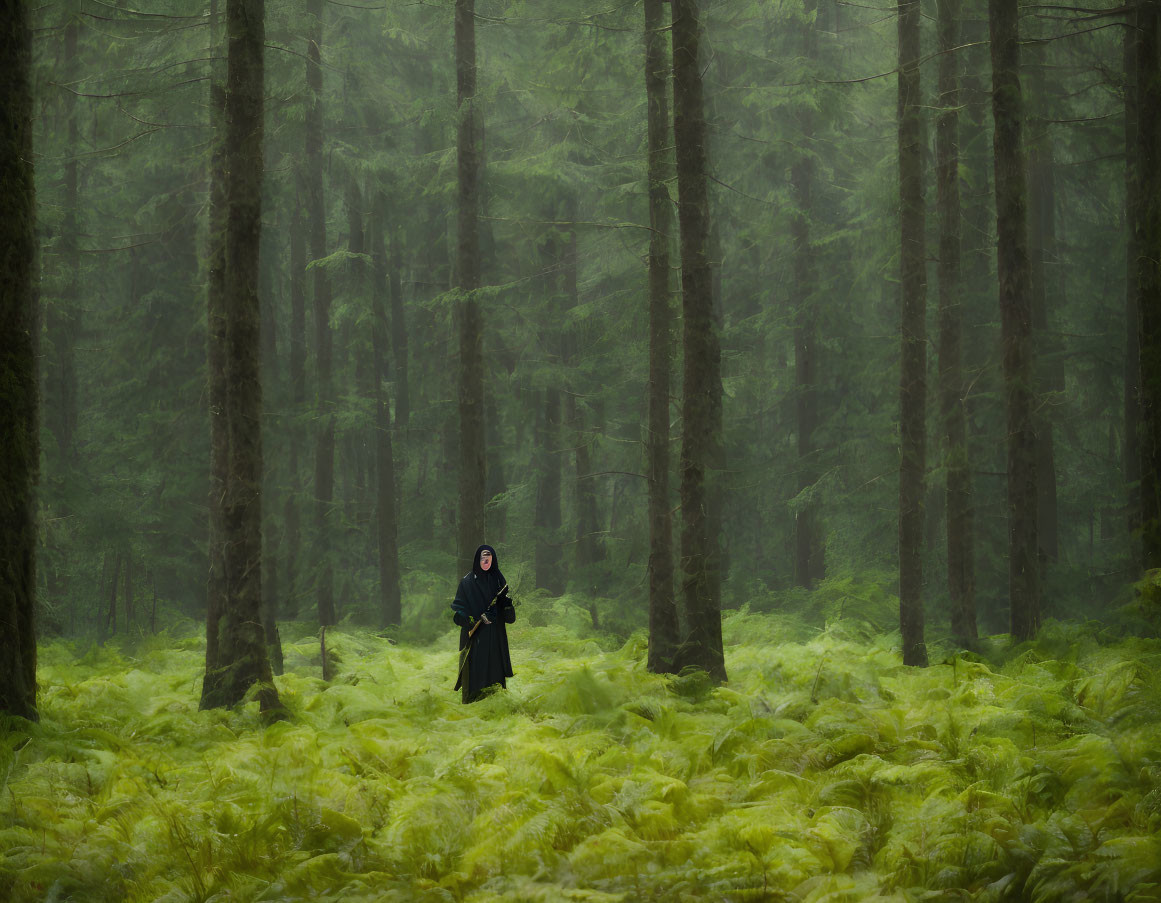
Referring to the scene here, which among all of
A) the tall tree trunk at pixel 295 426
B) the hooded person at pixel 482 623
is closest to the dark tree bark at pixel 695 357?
the hooded person at pixel 482 623

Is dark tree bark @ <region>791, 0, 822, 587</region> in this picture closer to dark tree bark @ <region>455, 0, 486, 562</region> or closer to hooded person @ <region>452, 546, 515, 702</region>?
dark tree bark @ <region>455, 0, 486, 562</region>

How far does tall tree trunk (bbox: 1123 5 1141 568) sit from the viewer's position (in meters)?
12.8

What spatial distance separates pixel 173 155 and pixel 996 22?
1603 cm

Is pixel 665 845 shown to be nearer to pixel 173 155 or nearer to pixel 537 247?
pixel 173 155

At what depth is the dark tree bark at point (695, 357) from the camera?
1174 cm

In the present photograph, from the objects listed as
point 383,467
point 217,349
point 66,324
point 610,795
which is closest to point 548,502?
point 383,467

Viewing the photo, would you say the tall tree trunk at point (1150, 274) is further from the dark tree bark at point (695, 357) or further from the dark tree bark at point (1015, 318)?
the dark tree bark at point (695, 357)

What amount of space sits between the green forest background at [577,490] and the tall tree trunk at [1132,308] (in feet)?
0.50

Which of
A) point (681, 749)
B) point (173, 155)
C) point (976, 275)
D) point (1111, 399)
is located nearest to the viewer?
point (681, 749)

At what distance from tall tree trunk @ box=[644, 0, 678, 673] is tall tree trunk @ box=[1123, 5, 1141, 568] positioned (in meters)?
5.86

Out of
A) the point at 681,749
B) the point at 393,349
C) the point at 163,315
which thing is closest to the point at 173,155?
the point at 163,315

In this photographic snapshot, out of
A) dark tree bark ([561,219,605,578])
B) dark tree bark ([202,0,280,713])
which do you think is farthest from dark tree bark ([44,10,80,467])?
dark tree bark ([202,0,280,713])

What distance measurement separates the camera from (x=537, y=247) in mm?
25234

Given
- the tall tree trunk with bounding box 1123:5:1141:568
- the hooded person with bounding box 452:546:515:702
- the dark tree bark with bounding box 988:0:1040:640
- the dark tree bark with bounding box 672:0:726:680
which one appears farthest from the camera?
the tall tree trunk with bounding box 1123:5:1141:568
